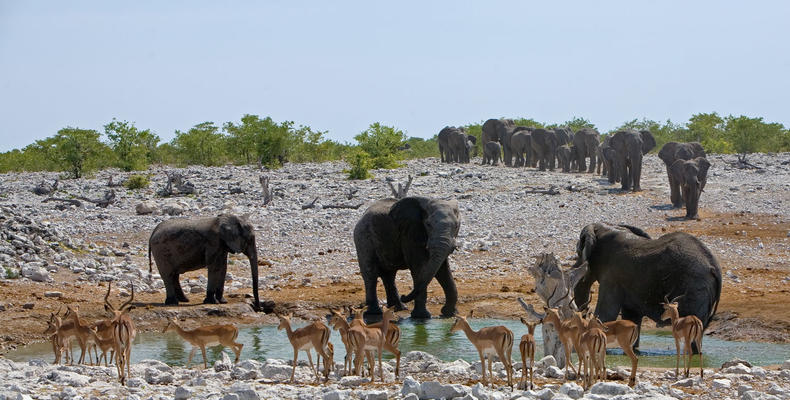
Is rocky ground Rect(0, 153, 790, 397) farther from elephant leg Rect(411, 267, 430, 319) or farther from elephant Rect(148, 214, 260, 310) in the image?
elephant leg Rect(411, 267, 430, 319)

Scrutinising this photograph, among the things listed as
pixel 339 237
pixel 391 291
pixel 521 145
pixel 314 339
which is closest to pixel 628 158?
pixel 339 237

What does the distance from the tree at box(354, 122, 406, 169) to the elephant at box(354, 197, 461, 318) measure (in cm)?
2894

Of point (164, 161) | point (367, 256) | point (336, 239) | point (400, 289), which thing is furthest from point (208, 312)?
point (164, 161)

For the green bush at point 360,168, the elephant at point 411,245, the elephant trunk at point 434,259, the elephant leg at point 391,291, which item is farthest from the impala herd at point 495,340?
the green bush at point 360,168

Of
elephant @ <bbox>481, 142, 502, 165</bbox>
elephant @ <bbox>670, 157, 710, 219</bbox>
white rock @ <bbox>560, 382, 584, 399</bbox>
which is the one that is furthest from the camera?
elephant @ <bbox>481, 142, 502, 165</bbox>

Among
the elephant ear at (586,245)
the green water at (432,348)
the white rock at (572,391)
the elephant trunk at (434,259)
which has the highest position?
the elephant ear at (586,245)

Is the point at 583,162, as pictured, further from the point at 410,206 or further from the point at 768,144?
the point at 410,206

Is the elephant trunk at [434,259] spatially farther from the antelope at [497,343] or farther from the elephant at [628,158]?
the elephant at [628,158]

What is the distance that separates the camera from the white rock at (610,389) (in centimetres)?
1008

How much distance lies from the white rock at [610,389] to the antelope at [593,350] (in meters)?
0.48

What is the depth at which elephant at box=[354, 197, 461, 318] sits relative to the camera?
17931 mm

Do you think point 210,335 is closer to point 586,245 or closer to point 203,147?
point 586,245

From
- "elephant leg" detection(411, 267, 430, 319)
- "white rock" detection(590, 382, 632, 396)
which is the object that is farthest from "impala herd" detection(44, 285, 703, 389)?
"elephant leg" detection(411, 267, 430, 319)

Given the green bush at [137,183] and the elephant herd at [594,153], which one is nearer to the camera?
the elephant herd at [594,153]
